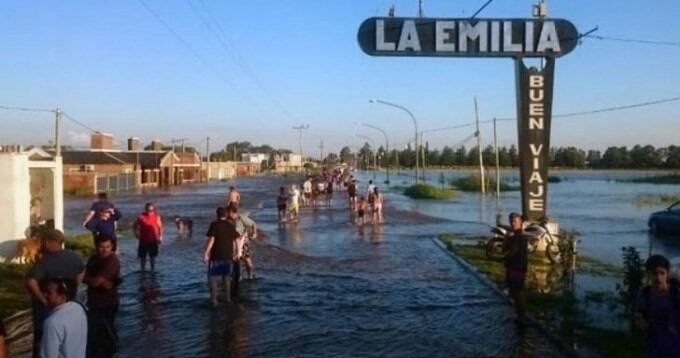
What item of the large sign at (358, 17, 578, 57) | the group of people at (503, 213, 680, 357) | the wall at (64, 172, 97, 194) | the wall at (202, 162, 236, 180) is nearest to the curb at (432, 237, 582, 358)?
the group of people at (503, 213, 680, 357)

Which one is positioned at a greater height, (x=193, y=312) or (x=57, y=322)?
(x=57, y=322)

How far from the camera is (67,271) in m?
7.04

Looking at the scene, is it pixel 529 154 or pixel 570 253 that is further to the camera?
pixel 529 154

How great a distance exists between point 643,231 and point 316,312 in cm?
2096

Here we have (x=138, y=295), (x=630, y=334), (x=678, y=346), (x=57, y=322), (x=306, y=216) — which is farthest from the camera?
(x=306, y=216)

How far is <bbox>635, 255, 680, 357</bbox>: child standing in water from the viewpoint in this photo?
5.91 meters

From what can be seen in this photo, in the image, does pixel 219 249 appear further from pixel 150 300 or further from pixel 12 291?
pixel 12 291

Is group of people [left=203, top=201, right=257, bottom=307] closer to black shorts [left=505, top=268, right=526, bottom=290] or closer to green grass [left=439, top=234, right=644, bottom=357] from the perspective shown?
black shorts [left=505, top=268, right=526, bottom=290]

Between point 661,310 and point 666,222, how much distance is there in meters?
23.3

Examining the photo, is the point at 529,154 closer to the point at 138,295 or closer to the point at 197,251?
the point at 197,251

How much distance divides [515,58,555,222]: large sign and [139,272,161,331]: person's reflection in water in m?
9.44

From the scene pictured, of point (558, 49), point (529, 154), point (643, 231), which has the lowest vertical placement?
point (643, 231)

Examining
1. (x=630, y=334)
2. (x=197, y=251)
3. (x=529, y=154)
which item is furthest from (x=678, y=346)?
(x=197, y=251)

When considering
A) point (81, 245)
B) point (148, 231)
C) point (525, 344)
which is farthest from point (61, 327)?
point (81, 245)
